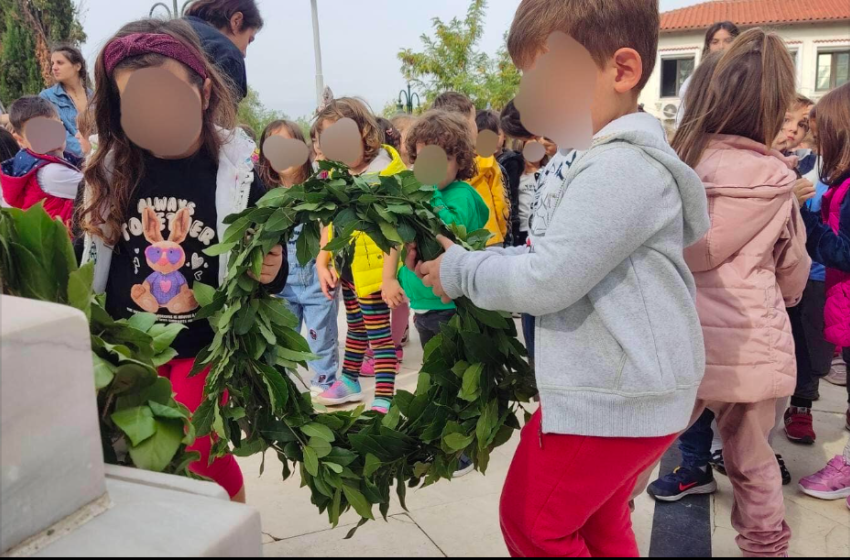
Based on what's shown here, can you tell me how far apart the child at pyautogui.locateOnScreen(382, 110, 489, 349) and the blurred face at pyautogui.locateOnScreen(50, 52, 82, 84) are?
3.43 m

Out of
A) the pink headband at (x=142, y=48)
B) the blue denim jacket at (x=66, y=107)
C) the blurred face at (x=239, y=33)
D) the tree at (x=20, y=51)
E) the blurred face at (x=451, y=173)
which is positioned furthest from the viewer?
the tree at (x=20, y=51)

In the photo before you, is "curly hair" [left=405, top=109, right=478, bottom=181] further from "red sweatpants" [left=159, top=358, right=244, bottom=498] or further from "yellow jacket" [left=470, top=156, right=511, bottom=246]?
"red sweatpants" [left=159, top=358, right=244, bottom=498]

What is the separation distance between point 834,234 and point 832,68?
80.4 ft

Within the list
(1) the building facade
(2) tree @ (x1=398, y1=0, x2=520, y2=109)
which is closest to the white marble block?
(2) tree @ (x1=398, y1=0, x2=520, y2=109)

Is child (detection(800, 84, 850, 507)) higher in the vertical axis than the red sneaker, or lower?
higher

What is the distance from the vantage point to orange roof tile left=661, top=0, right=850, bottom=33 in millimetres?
22531

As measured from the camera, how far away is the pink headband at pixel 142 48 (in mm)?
1821

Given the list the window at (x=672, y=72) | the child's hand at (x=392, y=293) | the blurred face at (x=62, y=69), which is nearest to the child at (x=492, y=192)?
the child's hand at (x=392, y=293)

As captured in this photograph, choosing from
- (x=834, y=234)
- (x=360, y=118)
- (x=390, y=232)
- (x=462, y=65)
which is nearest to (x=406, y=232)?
(x=390, y=232)

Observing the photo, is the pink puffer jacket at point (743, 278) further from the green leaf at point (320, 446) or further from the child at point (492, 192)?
the child at point (492, 192)

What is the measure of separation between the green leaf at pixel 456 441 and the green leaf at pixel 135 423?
84 cm

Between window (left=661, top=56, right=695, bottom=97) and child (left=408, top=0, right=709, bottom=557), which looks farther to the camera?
window (left=661, top=56, right=695, bottom=97)

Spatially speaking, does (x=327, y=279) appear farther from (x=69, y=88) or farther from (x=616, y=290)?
(x=69, y=88)

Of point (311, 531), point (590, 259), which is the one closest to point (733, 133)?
point (590, 259)
